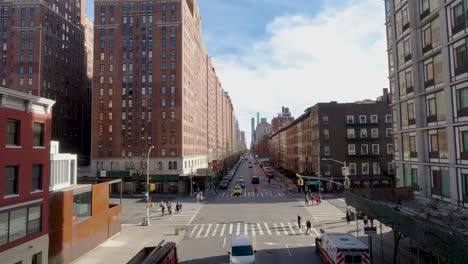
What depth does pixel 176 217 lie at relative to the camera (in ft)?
159

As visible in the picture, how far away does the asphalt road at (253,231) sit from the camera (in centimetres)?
2830

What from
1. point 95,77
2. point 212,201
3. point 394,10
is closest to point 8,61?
point 95,77

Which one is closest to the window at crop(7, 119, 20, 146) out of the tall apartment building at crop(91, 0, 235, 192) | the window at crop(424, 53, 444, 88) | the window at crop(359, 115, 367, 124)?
the window at crop(424, 53, 444, 88)

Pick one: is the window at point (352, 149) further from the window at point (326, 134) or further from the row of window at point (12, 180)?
the row of window at point (12, 180)

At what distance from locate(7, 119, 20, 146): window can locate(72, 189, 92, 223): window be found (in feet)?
25.1

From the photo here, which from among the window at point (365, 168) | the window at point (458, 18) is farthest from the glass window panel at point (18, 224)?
the window at point (365, 168)

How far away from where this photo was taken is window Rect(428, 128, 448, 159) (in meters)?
23.1

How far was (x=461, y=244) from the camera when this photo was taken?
1414 centimetres

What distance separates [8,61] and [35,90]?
10.4 metres

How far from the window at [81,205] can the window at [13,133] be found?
25.1ft

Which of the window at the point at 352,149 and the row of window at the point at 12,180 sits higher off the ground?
the window at the point at 352,149

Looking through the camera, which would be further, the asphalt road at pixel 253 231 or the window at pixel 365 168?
the window at pixel 365 168

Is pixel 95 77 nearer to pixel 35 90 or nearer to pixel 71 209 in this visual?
pixel 35 90

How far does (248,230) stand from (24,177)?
22.8 metres
